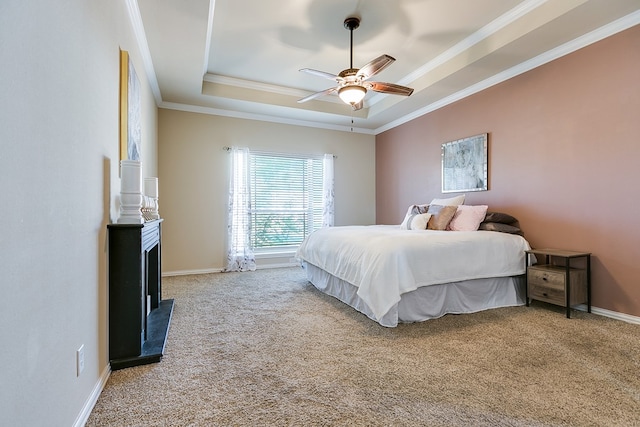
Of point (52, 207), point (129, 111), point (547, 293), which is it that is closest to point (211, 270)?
point (129, 111)

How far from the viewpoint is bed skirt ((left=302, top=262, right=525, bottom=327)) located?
2.72 m

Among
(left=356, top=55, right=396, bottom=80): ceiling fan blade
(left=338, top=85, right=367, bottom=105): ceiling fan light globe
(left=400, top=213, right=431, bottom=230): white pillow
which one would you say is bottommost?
(left=400, top=213, right=431, bottom=230): white pillow

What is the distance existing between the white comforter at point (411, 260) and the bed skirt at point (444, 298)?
118 millimetres

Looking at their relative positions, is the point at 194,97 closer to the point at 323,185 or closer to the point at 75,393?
the point at 323,185

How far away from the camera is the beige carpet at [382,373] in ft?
4.97

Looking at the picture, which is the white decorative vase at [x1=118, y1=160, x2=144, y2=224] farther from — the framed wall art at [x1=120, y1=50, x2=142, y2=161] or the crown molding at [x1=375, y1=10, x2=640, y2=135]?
the crown molding at [x1=375, y1=10, x2=640, y2=135]

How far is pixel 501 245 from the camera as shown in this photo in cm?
318

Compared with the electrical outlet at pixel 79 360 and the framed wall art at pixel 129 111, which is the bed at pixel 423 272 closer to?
the electrical outlet at pixel 79 360

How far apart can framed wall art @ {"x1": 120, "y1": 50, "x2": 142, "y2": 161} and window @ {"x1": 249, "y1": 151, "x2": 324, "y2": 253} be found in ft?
8.01

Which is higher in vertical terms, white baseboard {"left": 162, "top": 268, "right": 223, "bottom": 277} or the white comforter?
the white comforter

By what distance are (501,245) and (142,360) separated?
3.31m

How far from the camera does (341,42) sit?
12.0 feet

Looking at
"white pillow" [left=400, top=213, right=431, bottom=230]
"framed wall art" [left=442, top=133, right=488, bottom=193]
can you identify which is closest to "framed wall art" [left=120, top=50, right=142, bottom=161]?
"white pillow" [left=400, top=213, right=431, bottom=230]

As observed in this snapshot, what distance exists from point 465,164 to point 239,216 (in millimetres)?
3579
